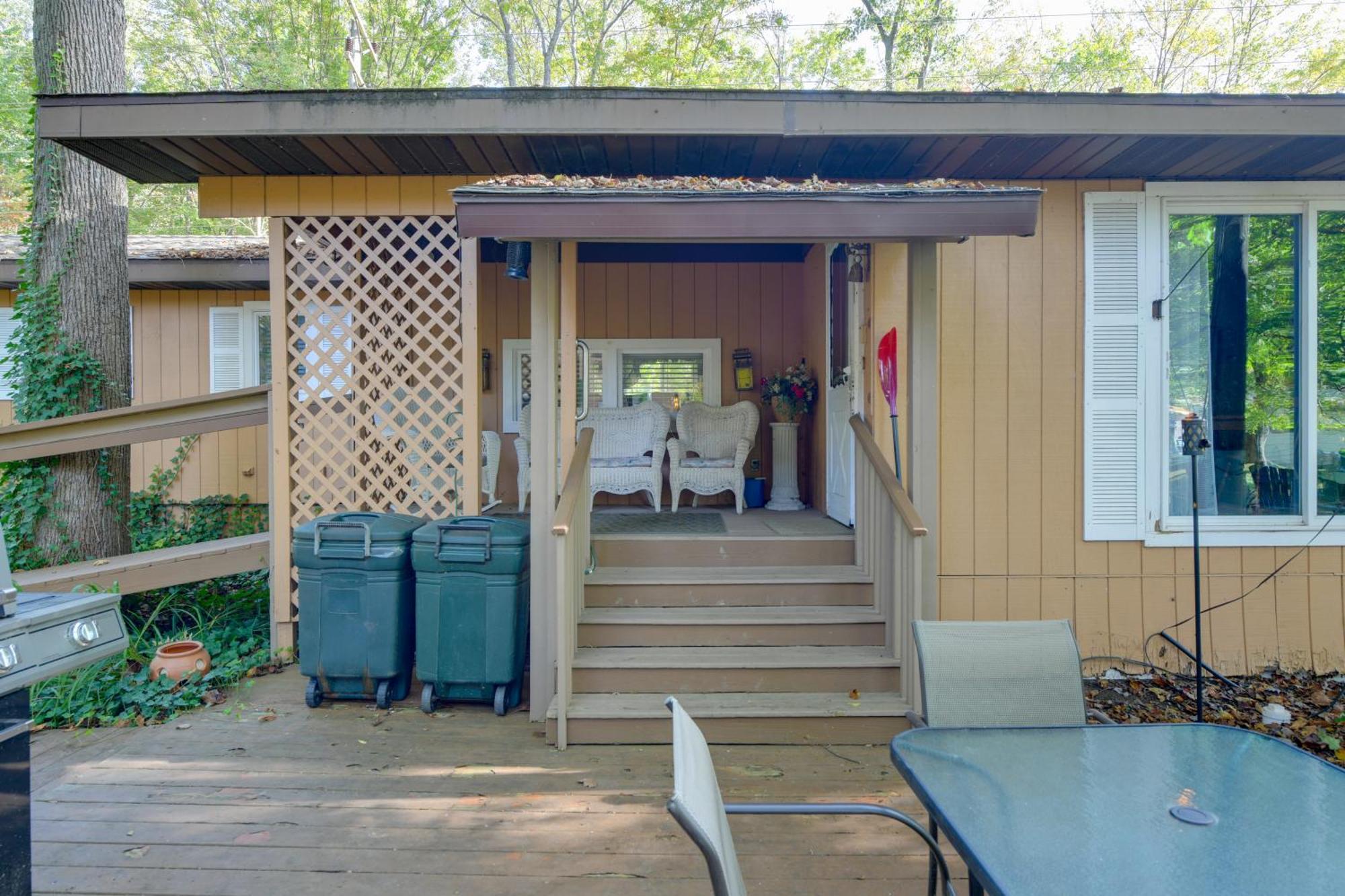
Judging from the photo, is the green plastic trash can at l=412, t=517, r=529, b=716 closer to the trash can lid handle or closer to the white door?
the trash can lid handle

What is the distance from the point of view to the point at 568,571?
11.9 feet

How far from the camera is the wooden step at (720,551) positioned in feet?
14.5

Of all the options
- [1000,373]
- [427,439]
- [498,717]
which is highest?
[1000,373]

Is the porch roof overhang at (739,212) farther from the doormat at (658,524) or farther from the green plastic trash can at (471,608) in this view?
the doormat at (658,524)

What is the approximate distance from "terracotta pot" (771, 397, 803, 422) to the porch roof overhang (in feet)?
10.1

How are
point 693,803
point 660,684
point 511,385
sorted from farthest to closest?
point 511,385, point 660,684, point 693,803

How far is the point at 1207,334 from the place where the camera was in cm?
445

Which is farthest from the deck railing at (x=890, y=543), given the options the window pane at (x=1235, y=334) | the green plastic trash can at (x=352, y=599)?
the green plastic trash can at (x=352, y=599)

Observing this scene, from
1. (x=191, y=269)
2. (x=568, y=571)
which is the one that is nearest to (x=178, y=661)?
(x=568, y=571)

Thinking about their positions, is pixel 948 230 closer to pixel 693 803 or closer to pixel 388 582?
pixel 693 803

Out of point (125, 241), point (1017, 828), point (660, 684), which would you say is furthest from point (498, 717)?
point (125, 241)

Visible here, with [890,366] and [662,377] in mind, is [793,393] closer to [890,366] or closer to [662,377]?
[662,377]

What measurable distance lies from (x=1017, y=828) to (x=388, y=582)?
319 cm

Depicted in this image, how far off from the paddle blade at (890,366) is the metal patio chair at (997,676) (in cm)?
195
